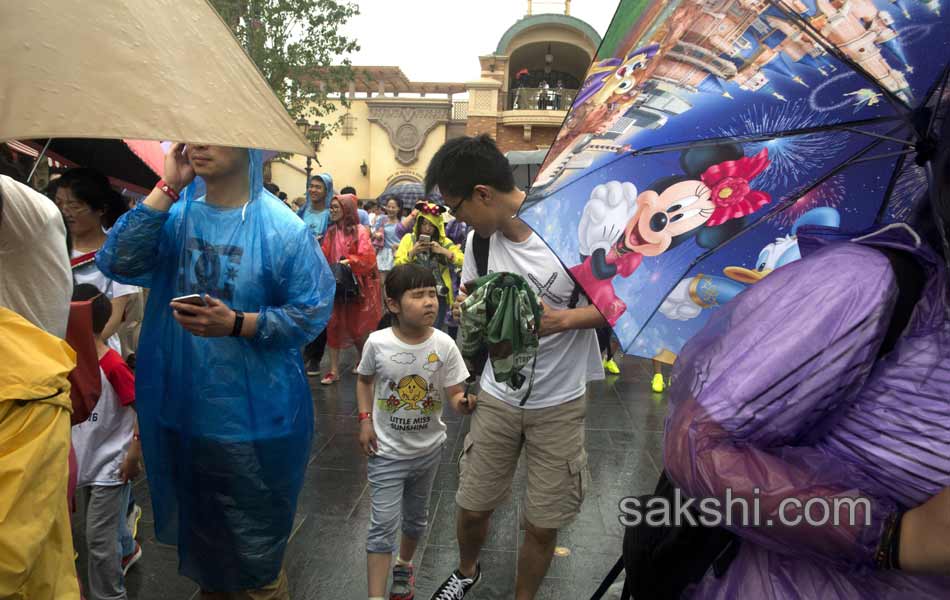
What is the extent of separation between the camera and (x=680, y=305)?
1606 mm

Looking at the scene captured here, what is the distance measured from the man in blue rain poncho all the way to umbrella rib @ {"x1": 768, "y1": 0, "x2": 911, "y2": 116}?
5.19 feet

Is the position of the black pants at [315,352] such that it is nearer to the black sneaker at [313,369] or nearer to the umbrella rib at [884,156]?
the black sneaker at [313,369]

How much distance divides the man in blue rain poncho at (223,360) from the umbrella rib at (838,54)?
1.58m

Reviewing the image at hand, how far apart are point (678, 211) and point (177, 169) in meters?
1.53

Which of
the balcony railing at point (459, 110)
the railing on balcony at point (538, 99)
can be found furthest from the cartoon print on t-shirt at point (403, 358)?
the balcony railing at point (459, 110)

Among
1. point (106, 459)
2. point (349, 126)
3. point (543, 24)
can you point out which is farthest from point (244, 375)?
point (349, 126)

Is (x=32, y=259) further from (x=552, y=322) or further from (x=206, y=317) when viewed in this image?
(x=552, y=322)

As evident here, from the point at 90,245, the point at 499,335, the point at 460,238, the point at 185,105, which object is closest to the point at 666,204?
the point at 499,335

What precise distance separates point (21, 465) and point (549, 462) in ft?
6.11

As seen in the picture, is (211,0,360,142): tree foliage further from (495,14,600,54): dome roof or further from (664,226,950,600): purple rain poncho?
(664,226,950,600): purple rain poncho

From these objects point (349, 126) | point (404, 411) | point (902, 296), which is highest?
point (349, 126)

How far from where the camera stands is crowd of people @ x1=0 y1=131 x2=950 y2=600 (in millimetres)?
939

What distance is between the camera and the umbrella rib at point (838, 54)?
4.13 feet

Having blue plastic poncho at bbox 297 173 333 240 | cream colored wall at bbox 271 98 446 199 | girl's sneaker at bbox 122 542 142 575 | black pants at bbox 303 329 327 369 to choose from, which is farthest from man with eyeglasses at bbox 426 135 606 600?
cream colored wall at bbox 271 98 446 199
